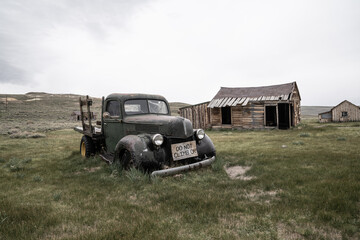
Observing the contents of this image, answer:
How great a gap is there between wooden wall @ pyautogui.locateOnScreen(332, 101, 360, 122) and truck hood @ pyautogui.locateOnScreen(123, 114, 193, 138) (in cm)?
2413

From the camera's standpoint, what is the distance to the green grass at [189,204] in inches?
102

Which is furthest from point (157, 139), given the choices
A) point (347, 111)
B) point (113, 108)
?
point (347, 111)

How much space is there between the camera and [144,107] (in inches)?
245

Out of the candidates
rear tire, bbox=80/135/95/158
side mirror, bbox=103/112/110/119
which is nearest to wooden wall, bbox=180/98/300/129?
rear tire, bbox=80/135/95/158

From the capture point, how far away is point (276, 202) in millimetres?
3430

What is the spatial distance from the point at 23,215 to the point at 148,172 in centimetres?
228

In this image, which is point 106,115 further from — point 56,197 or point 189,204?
point 189,204

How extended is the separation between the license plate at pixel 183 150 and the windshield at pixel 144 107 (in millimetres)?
1756

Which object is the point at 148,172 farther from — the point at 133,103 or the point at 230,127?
the point at 230,127

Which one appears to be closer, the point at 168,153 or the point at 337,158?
the point at 168,153

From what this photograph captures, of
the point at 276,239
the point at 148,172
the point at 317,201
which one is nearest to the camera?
the point at 276,239

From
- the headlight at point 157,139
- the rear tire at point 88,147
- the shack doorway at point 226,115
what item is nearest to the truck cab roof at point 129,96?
the headlight at point 157,139

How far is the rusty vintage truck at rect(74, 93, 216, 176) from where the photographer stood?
4668 mm

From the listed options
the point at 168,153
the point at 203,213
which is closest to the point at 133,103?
the point at 168,153
